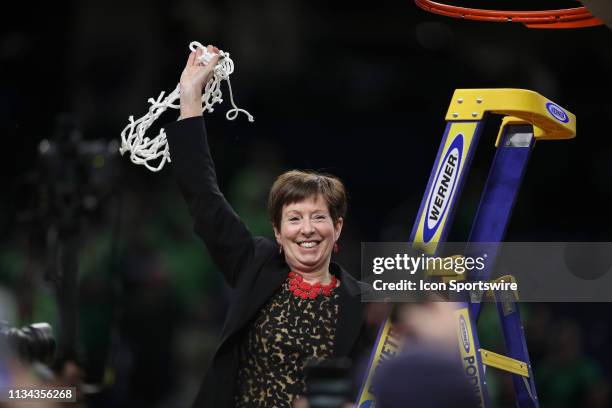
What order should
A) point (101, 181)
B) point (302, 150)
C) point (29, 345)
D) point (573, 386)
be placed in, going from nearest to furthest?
point (29, 345), point (101, 181), point (573, 386), point (302, 150)

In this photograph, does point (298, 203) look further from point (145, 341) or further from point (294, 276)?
point (145, 341)

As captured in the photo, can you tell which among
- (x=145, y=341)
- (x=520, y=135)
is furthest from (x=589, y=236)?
(x=520, y=135)

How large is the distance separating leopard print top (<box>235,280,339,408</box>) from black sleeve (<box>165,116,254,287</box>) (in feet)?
0.69

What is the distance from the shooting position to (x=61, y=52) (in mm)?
10648

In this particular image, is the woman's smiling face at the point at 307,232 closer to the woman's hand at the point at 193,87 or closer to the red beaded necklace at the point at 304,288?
the red beaded necklace at the point at 304,288

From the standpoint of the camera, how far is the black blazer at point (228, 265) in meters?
4.07

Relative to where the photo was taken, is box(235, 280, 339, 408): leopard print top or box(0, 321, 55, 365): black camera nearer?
box(235, 280, 339, 408): leopard print top

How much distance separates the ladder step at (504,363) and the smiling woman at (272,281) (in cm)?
46

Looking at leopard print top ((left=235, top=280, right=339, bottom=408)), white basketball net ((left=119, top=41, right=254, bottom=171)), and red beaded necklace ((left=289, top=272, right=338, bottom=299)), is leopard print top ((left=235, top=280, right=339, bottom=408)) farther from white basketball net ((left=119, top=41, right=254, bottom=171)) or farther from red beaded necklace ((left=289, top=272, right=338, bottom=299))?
white basketball net ((left=119, top=41, right=254, bottom=171))

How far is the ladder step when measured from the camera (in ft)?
14.0

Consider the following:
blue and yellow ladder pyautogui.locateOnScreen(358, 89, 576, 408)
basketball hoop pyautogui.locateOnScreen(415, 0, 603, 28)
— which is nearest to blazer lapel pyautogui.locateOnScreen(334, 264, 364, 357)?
blue and yellow ladder pyautogui.locateOnScreen(358, 89, 576, 408)

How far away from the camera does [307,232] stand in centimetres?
412

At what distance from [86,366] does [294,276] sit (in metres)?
2.48

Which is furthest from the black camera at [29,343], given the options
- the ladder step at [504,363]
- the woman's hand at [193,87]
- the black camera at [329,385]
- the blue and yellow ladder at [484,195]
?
the ladder step at [504,363]
